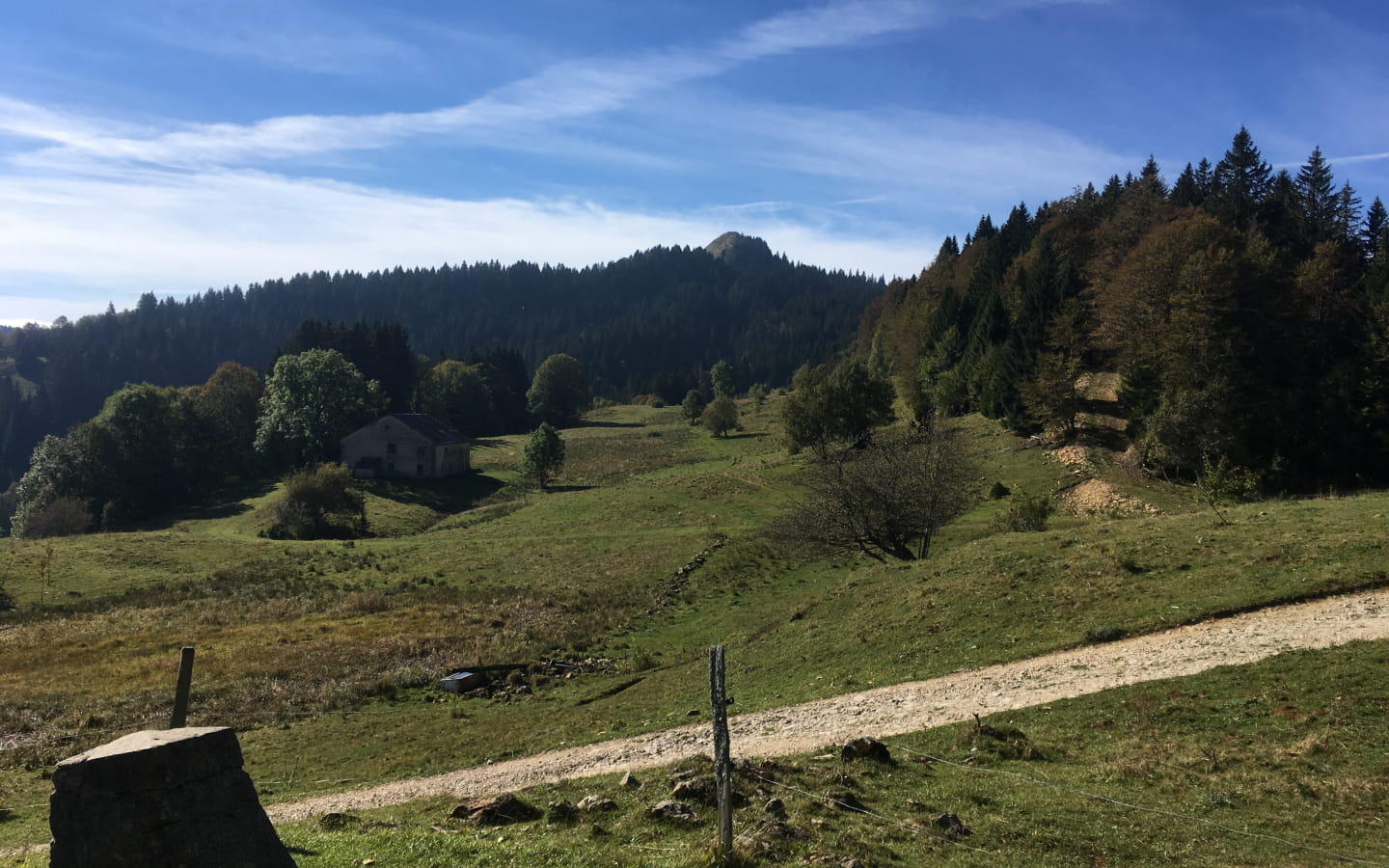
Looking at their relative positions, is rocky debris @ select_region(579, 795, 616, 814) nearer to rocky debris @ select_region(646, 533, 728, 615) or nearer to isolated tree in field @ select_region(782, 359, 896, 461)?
rocky debris @ select_region(646, 533, 728, 615)

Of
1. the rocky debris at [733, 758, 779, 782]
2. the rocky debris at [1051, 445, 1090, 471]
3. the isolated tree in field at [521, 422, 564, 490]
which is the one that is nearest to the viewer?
the rocky debris at [733, 758, 779, 782]

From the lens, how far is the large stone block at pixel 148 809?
771 centimetres

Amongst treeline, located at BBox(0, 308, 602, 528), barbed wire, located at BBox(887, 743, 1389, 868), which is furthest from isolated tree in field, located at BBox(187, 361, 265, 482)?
barbed wire, located at BBox(887, 743, 1389, 868)

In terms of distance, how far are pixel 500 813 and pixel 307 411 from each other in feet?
313

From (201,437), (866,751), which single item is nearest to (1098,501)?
(866,751)

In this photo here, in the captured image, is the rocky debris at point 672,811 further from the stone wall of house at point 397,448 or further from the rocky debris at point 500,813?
the stone wall of house at point 397,448

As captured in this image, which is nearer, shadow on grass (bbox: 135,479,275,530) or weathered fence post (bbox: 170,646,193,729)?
weathered fence post (bbox: 170,646,193,729)

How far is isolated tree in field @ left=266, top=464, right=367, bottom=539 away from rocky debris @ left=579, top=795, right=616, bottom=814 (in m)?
65.3

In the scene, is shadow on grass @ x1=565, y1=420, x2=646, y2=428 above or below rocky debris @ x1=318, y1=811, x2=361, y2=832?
above

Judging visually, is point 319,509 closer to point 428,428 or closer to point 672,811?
point 428,428

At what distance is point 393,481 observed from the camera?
9200cm

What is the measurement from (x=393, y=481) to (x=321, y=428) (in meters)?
13.4

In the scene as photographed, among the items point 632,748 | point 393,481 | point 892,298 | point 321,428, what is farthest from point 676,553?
point 892,298

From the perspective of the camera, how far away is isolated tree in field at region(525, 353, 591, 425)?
149125 mm
